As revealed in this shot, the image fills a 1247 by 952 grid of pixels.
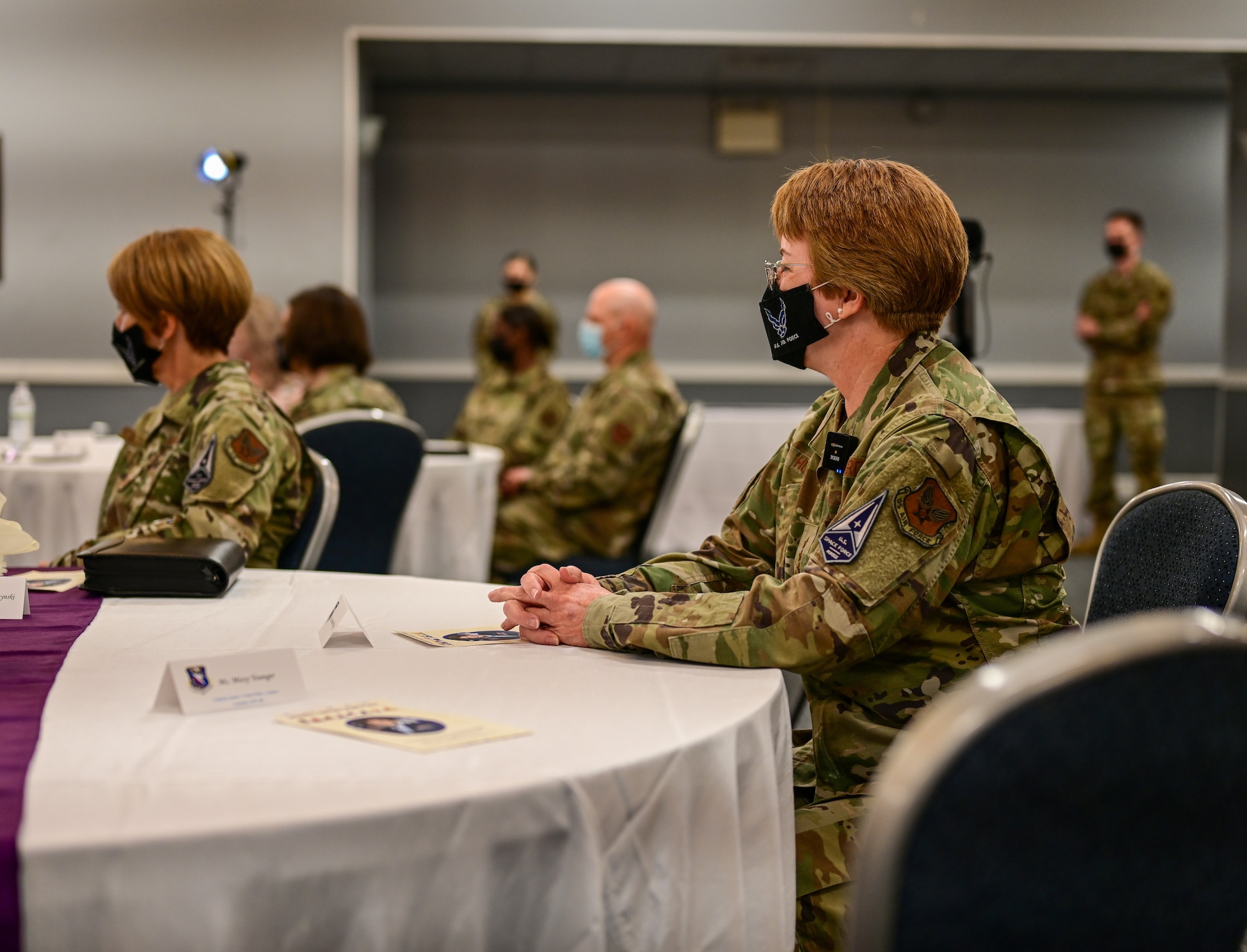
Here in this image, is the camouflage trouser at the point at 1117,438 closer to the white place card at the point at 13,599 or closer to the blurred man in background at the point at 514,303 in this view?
the blurred man in background at the point at 514,303

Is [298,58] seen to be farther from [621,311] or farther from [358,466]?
[358,466]

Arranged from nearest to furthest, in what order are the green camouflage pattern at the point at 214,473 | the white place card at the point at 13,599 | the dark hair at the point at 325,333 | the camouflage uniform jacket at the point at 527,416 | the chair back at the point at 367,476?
1. the white place card at the point at 13,599
2. the green camouflage pattern at the point at 214,473
3. the chair back at the point at 367,476
4. the dark hair at the point at 325,333
5. the camouflage uniform jacket at the point at 527,416

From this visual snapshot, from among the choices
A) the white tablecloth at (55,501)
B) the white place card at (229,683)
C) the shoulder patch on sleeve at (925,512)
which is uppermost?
the shoulder patch on sleeve at (925,512)

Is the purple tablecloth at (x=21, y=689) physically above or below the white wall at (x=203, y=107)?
below

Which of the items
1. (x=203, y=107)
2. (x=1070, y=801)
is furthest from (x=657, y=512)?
(x=203, y=107)

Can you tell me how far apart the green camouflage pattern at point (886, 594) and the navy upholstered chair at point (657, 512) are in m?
1.89

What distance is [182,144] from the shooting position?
22.3ft

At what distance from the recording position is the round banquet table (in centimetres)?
82

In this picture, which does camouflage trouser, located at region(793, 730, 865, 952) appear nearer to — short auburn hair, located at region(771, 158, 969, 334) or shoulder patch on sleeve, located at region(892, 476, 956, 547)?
shoulder patch on sleeve, located at region(892, 476, 956, 547)

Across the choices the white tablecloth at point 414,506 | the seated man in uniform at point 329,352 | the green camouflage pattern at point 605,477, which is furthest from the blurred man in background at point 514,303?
the seated man in uniform at point 329,352

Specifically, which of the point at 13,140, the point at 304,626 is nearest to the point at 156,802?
the point at 304,626

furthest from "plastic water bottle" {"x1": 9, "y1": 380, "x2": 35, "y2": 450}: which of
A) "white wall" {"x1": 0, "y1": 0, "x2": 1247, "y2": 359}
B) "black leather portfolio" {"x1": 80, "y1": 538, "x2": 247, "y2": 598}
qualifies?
"white wall" {"x1": 0, "y1": 0, "x2": 1247, "y2": 359}

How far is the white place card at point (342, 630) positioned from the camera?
1.40 meters

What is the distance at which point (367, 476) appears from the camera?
298 centimetres
